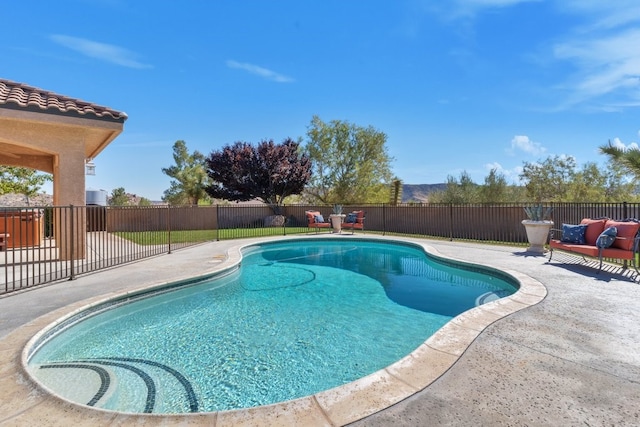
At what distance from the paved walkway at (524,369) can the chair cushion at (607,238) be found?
0.94 metres

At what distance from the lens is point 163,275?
Result: 6.14 metres

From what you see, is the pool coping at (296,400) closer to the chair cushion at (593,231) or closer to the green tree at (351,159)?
the chair cushion at (593,231)

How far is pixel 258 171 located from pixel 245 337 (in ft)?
60.2

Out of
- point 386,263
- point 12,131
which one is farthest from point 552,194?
point 12,131

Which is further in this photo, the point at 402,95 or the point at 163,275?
the point at 402,95

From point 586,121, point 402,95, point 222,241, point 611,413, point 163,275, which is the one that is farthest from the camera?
point 586,121

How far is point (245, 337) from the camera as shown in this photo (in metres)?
3.94

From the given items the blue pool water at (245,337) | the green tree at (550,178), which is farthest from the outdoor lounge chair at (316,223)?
the green tree at (550,178)

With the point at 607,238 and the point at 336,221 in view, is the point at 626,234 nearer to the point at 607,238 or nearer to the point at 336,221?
the point at 607,238

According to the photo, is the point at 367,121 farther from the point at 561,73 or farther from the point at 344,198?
the point at 561,73

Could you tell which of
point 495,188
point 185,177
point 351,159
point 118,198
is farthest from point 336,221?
point 118,198

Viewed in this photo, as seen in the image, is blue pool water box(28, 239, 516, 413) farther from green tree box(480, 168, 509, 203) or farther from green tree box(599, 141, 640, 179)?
green tree box(480, 168, 509, 203)

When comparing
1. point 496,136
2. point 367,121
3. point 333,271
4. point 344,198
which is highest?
point 367,121

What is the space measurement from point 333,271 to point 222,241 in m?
5.89
